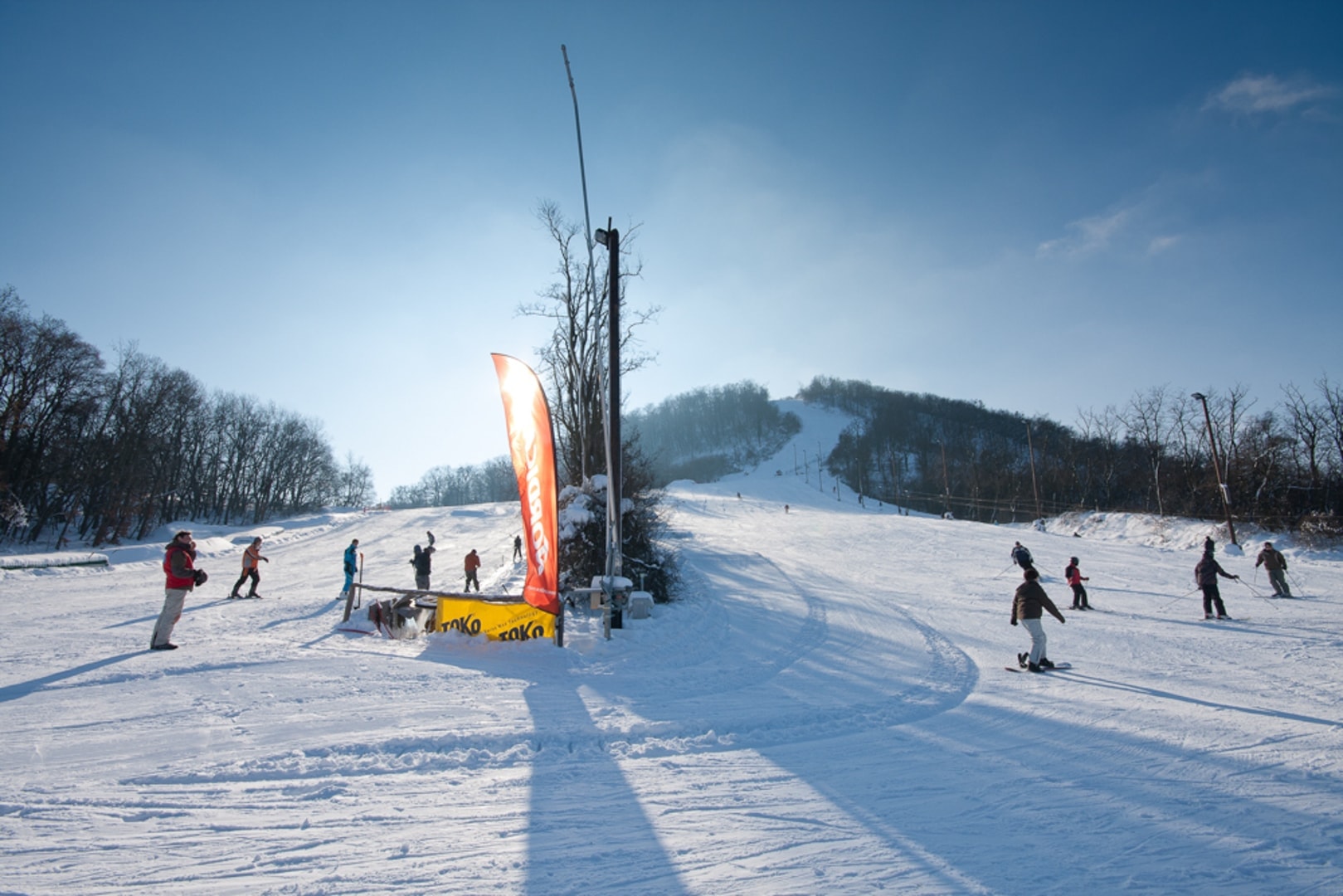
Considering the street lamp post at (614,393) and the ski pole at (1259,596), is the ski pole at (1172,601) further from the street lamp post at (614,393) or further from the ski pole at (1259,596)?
the street lamp post at (614,393)

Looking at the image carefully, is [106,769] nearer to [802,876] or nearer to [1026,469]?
[802,876]

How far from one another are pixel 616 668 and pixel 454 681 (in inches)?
86.8

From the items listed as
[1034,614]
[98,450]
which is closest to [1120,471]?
[1034,614]

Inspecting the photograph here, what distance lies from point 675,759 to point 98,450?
177ft

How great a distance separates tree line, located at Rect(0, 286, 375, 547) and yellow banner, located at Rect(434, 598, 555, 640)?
1589 inches

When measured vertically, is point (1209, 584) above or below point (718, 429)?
below

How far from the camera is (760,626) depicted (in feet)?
37.7

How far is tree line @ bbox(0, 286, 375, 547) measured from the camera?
3475 cm

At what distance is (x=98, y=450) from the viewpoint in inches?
1571

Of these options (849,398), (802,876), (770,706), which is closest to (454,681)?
(770,706)

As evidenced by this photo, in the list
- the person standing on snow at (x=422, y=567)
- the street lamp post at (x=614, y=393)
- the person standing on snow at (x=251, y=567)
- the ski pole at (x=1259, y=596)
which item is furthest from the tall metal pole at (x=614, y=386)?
the ski pole at (x=1259, y=596)

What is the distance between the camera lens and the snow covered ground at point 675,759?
11.0ft

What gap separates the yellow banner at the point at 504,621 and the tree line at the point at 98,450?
4036 centimetres

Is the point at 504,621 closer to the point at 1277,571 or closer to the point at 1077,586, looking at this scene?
the point at 1077,586
